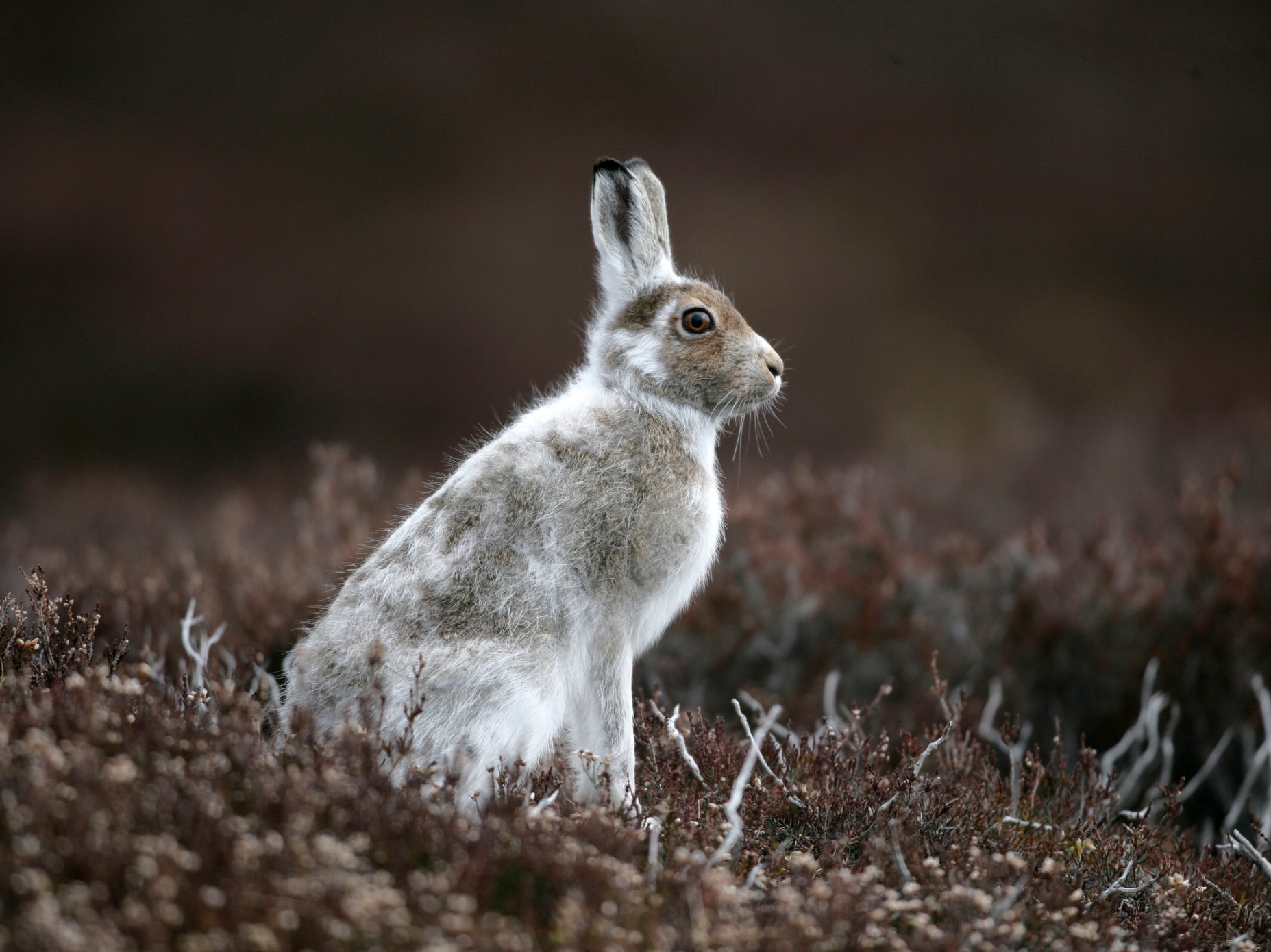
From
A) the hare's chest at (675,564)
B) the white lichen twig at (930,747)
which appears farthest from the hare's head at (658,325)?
the white lichen twig at (930,747)

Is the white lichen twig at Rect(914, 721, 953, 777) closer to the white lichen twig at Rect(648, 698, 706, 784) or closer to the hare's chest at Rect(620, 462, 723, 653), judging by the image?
the white lichen twig at Rect(648, 698, 706, 784)

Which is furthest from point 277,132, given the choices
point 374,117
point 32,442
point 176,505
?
point 176,505

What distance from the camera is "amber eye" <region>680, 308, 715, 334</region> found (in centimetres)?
440

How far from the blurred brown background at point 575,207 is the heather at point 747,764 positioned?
6543mm

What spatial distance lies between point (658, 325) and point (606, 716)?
→ 165cm

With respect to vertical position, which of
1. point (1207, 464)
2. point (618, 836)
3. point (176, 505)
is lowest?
point (176, 505)

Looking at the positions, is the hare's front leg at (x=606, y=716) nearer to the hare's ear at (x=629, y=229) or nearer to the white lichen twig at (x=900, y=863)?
the white lichen twig at (x=900, y=863)

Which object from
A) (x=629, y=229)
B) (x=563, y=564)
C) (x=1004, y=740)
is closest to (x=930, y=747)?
(x=1004, y=740)

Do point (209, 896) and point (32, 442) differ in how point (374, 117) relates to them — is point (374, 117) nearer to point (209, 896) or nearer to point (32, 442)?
point (32, 442)

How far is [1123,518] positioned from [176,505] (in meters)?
9.57

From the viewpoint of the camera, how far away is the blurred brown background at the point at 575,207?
14.9m

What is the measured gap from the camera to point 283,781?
276cm

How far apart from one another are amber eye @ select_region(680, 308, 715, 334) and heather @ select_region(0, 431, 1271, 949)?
157 centimetres

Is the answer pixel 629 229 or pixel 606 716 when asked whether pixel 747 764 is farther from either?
pixel 629 229
